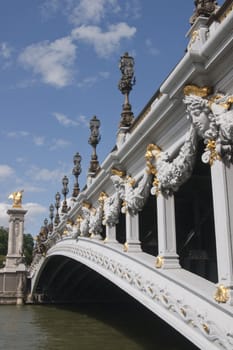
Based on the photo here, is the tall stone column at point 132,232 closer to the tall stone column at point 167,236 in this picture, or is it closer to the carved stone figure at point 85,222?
the tall stone column at point 167,236

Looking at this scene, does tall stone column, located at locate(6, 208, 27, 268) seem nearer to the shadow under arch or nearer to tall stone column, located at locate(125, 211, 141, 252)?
the shadow under arch

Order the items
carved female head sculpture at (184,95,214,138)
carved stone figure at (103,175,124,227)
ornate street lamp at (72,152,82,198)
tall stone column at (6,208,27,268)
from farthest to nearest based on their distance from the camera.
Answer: tall stone column at (6,208,27,268) < ornate street lamp at (72,152,82,198) < carved stone figure at (103,175,124,227) < carved female head sculpture at (184,95,214,138)

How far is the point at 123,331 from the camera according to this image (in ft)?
52.0

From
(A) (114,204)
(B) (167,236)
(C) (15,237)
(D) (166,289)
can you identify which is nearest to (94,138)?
(A) (114,204)

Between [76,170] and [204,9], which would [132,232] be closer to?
[204,9]

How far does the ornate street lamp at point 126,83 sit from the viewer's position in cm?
1136

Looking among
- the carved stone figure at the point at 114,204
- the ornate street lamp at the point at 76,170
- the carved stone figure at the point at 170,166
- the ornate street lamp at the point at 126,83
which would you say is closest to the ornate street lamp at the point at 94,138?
the carved stone figure at the point at 114,204

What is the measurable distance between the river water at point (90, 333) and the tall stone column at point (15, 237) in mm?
14928

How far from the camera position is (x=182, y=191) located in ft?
36.3

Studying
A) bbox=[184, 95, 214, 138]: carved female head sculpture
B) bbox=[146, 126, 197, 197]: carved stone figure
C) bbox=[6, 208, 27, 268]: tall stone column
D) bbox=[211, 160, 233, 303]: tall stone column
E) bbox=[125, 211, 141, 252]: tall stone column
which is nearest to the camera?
bbox=[211, 160, 233, 303]: tall stone column

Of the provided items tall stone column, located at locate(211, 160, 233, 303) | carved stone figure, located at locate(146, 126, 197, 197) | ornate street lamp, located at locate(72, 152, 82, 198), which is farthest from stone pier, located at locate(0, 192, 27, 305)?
tall stone column, located at locate(211, 160, 233, 303)

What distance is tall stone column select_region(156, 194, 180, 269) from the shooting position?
8.26m

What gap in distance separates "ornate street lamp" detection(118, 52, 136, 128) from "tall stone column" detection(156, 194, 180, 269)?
3.44m

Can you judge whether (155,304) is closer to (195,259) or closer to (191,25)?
(195,259)
